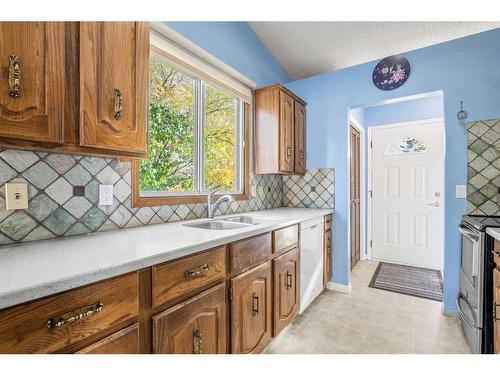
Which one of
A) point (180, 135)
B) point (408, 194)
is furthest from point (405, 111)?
point (180, 135)

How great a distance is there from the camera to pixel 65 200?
1.18 meters

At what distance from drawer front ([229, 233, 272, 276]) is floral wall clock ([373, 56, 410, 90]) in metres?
2.07

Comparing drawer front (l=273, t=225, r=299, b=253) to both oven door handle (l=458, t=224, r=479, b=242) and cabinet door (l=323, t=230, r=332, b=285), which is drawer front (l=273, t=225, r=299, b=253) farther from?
oven door handle (l=458, t=224, r=479, b=242)

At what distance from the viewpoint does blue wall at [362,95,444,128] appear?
130 inches

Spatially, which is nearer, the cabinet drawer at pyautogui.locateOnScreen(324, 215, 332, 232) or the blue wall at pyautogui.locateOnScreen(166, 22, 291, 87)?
the blue wall at pyautogui.locateOnScreen(166, 22, 291, 87)

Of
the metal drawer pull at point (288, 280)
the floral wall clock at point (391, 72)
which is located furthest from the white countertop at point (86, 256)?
the floral wall clock at point (391, 72)

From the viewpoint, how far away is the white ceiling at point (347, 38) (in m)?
2.36

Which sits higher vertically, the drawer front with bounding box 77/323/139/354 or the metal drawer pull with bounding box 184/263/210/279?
the metal drawer pull with bounding box 184/263/210/279

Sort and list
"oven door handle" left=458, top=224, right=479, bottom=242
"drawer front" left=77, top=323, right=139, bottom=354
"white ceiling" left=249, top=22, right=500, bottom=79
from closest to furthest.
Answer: "drawer front" left=77, top=323, right=139, bottom=354 → "oven door handle" left=458, top=224, right=479, bottom=242 → "white ceiling" left=249, top=22, right=500, bottom=79

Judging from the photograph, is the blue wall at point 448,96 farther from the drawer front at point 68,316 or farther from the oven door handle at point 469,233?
the drawer front at point 68,316

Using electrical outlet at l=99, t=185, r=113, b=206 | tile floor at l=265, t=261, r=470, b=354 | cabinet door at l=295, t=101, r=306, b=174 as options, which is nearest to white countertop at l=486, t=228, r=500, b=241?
tile floor at l=265, t=261, r=470, b=354

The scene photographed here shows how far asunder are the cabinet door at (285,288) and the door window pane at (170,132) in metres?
0.96
